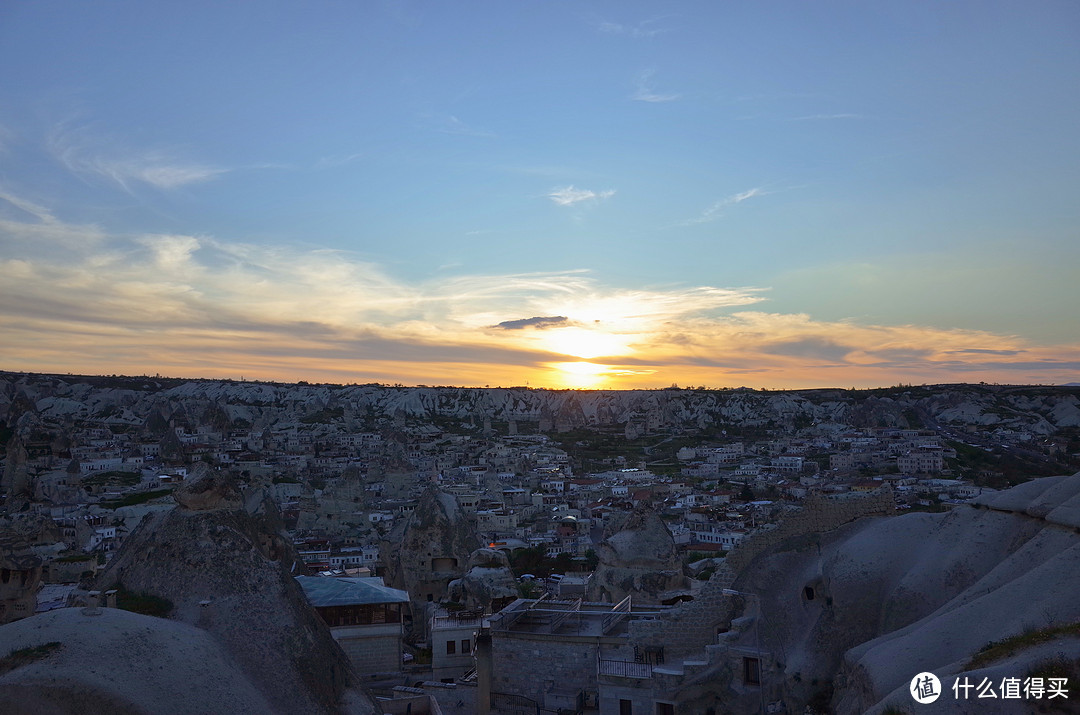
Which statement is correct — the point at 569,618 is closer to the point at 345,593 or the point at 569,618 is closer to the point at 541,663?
the point at 541,663

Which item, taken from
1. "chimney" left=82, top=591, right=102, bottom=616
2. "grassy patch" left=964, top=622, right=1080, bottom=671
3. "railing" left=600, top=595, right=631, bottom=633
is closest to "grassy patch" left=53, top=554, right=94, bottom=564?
"railing" left=600, top=595, right=631, bottom=633

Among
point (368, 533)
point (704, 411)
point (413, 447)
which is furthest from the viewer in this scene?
point (704, 411)

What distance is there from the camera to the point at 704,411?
158250 millimetres

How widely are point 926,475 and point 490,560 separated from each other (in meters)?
60.8

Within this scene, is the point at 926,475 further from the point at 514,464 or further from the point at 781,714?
the point at 781,714

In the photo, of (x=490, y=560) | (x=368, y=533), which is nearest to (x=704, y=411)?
(x=368, y=533)

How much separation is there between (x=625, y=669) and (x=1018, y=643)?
8.11 metres

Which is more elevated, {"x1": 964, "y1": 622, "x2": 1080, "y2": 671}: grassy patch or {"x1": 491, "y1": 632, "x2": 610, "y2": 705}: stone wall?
{"x1": 964, "y1": 622, "x2": 1080, "y2": 671}: grassy patch

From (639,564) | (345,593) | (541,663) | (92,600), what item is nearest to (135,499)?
(345,593)

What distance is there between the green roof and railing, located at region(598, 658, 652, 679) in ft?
17.8

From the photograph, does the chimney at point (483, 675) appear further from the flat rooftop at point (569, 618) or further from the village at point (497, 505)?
the flat rooftop at point (569, 618)

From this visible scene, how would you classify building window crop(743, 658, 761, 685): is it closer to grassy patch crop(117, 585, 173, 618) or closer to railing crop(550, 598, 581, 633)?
railing crop(550, 598, 581, 633)

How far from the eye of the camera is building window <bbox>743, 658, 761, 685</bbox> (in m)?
14.8

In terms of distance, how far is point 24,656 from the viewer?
359 inches
